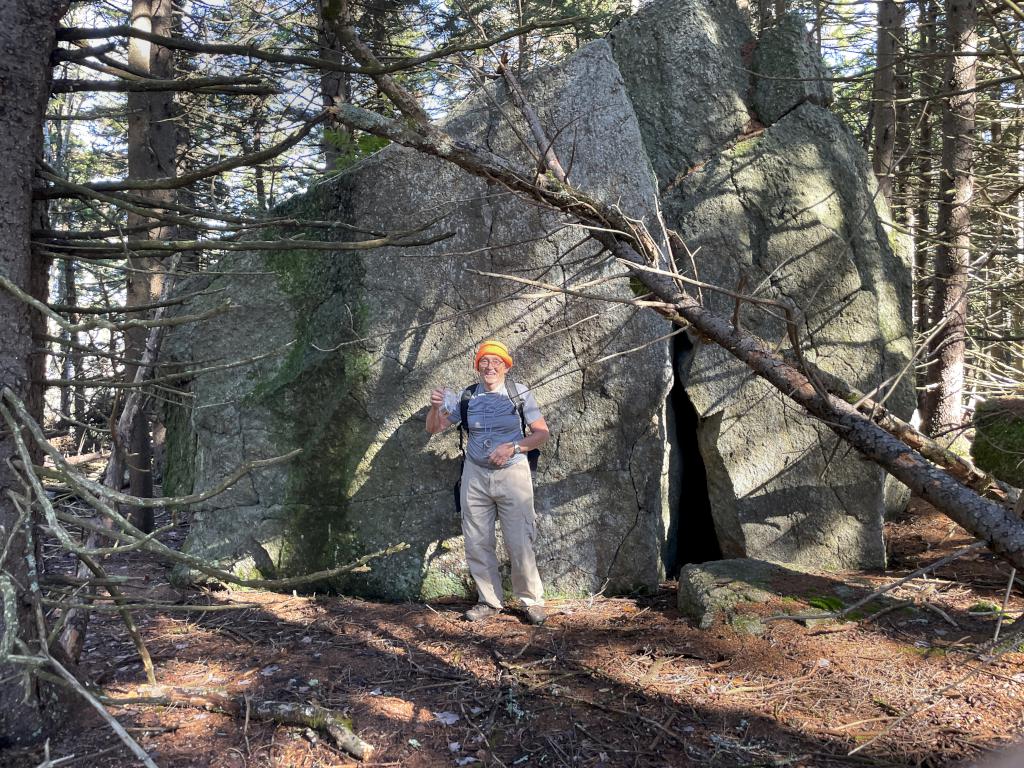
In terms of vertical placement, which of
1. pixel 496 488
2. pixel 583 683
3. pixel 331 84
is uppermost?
pixel 331 84

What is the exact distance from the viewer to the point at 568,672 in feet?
13.8

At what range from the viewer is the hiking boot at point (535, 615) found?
16.3 ft

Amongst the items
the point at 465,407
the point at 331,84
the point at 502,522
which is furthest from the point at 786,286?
the point at 331,84

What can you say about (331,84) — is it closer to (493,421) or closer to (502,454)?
(493,421)

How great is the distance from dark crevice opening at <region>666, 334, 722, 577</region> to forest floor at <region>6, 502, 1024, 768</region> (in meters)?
1.36

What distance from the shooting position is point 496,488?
5074 millimetres

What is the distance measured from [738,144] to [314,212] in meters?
3.96

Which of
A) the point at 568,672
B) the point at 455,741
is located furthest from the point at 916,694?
the point at 455,741

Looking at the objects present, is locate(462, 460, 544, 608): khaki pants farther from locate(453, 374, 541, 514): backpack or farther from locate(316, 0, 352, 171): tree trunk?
locate(316, 0, 352, 171): tree trunk

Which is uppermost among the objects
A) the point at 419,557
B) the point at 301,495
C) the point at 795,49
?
the point at 795,49

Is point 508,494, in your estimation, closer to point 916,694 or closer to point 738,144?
point 916,694

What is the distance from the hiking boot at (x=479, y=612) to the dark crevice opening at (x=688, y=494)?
2075mm

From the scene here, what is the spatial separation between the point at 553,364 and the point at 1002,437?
416 cm

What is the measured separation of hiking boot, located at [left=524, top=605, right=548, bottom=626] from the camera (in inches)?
196
